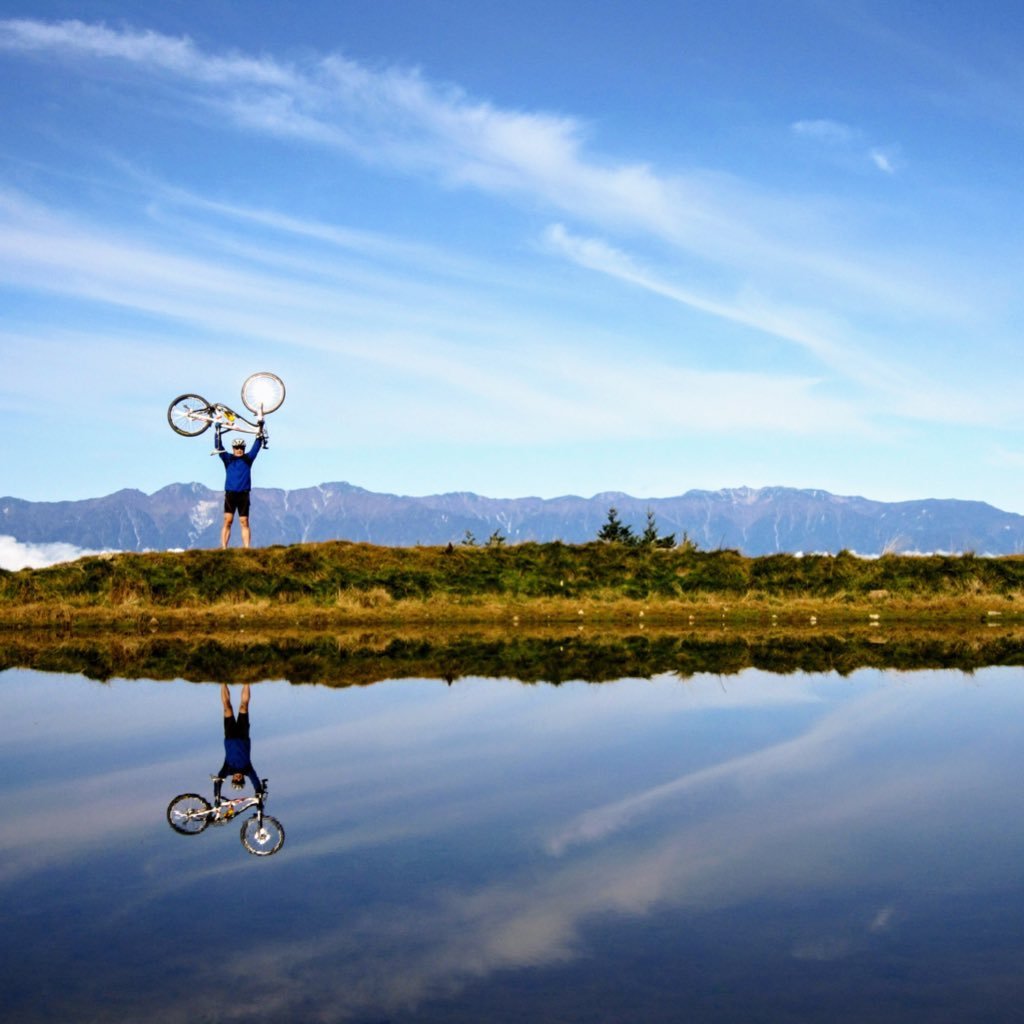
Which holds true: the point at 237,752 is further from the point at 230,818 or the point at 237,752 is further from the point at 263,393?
the point at 263,393

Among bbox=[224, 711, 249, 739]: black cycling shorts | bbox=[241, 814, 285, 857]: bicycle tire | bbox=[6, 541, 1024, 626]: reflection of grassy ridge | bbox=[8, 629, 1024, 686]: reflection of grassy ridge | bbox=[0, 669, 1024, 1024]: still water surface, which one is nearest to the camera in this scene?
bbox=[0, 669, 1024, 1024]: still water surface

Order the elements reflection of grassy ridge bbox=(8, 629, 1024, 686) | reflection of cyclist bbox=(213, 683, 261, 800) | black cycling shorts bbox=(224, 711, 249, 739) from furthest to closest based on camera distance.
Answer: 1. reflection of grassy ridge bbox=(8, 629, 1024, 686)
2. black cycling shorts bbox=(224, 711, 249, 739)
3. reflection of cyclist bbox=(213, 683, 261, 800)

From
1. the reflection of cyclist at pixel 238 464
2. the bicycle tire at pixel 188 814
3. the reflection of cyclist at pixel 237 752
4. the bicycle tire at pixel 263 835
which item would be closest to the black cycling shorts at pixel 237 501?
A: the reflection of cyclist at pixel 238 464

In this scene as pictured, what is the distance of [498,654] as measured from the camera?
3075cm

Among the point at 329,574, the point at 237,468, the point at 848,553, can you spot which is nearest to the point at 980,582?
the point at 848,553

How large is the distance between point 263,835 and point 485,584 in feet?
107

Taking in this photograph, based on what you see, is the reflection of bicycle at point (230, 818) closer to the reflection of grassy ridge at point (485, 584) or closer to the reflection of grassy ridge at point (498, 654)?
the reflection of grassy ridge at point (498, 654)

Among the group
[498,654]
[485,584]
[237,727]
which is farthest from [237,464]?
[237,727]

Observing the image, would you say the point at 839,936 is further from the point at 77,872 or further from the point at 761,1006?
the point at 77,872

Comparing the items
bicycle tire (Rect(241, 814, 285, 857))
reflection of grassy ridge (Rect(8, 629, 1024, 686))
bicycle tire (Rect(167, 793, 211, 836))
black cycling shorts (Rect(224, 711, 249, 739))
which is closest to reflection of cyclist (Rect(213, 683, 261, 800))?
black cycling shorts (Rect(224, 711, 249, 739))

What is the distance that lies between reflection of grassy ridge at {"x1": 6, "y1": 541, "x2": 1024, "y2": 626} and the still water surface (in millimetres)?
22218

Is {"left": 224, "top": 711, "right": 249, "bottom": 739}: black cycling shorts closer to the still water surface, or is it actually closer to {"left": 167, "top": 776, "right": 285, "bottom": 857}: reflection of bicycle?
the still water surface

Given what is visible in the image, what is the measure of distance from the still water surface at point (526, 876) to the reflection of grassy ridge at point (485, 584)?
22.2 m

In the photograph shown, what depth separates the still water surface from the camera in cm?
836
